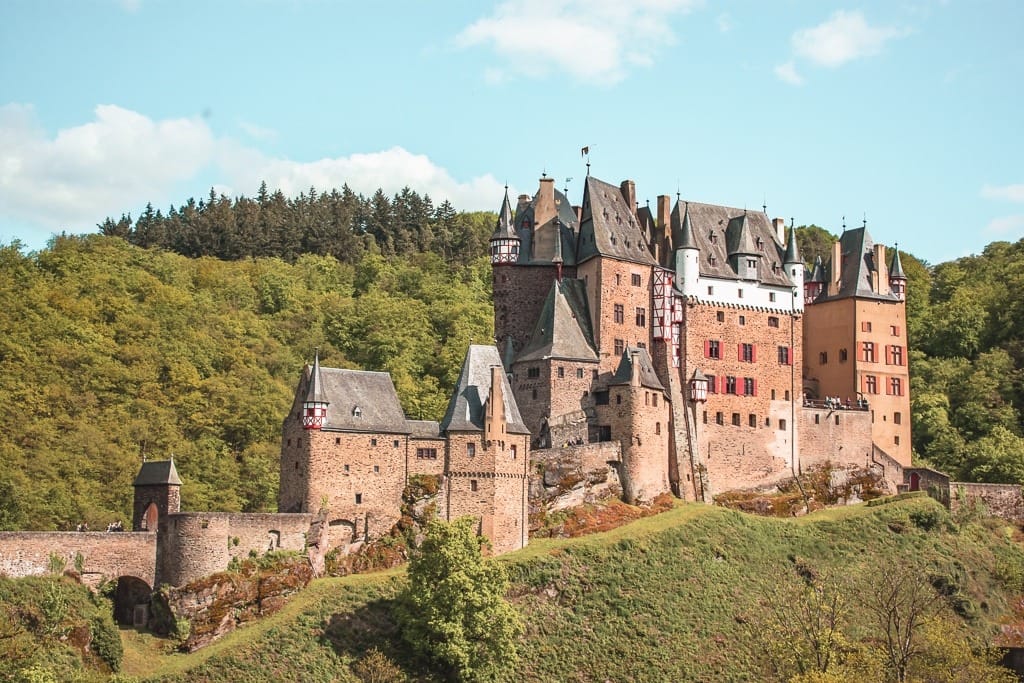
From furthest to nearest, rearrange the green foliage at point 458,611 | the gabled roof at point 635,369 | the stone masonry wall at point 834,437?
the stone masonry wall at point 834,437, the gabled roof at point 635,369, the green foliage at point 458,611

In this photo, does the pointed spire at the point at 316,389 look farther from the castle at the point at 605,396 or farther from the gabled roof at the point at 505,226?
the gabled roof at the point at 505,226

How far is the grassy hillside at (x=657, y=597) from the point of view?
A: 4525 cm

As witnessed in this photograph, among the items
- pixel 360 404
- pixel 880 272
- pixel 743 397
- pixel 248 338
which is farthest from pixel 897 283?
pixel 248 338

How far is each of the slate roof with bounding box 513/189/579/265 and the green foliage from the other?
1961 cm

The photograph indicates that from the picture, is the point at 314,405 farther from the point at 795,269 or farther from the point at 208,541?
the point at 795,269

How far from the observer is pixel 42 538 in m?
44.9

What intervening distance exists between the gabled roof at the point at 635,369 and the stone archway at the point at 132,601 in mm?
21420

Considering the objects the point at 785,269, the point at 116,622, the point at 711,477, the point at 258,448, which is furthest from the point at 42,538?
the point at 785,269

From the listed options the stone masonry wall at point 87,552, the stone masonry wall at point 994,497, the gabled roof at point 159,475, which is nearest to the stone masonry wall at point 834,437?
the stone masonry wall at point 994,497

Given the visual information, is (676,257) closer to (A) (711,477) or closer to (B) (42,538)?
(A) (711,477)

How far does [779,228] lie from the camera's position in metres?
70.0

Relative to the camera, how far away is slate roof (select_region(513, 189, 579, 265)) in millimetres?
63156

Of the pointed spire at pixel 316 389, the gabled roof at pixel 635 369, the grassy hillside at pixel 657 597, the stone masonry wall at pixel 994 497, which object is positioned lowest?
the grassy hillside at pixel 657 597

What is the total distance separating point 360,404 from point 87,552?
11301 millimetres
